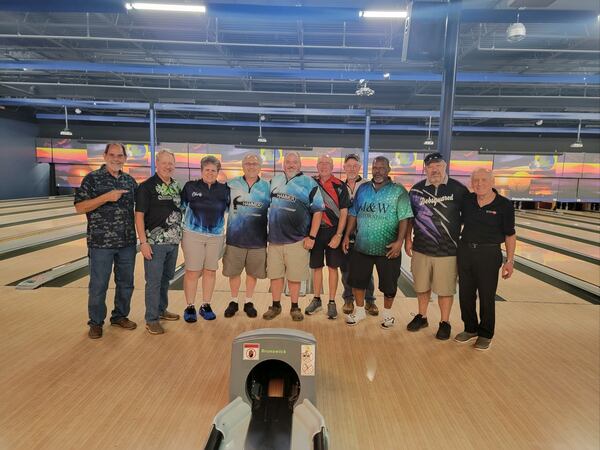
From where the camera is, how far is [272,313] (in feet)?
10.7

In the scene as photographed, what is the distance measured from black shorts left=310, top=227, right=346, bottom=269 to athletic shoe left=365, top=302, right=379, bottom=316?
1.73 feet

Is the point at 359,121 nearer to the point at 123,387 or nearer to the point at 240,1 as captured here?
the point at 240,1

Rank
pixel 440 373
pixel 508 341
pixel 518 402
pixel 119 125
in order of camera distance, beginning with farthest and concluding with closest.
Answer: pixel 119 125, pixel 508 341, pixel 440 373, pixel 518 402

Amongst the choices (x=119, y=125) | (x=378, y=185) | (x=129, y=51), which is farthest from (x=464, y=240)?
(x=119, y=125)

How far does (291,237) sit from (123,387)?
1.55 m

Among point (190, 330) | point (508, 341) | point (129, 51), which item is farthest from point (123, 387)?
point (129, 51)

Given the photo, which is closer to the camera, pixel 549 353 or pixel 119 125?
pixel 549 353

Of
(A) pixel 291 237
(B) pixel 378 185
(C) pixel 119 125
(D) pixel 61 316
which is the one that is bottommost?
(D) pixel 61 316

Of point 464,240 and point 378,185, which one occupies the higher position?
point 378,185

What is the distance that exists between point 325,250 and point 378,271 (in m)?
0.51

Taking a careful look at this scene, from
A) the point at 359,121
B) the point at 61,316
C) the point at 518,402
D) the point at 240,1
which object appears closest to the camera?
the point at 518,402

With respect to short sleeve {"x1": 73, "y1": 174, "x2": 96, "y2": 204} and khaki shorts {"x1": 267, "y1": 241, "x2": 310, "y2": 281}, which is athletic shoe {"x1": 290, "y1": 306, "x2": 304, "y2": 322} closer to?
khaki shorts {"x1": 267, "y1": 241, "x2": 310, "y2": 281}

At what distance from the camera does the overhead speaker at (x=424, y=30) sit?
369 cm

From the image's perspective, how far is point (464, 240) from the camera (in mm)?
2805
